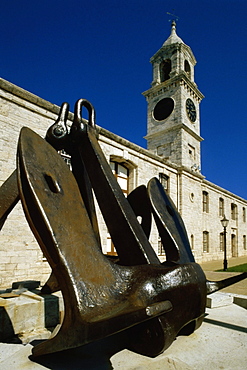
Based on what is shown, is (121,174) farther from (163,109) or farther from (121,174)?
(163,109)

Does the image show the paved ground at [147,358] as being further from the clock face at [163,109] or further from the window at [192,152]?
the clock face at [163,109]

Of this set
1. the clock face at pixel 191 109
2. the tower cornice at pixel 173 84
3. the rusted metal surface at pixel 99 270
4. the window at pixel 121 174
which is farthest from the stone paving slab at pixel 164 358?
the tower cornice at pixel 173 84

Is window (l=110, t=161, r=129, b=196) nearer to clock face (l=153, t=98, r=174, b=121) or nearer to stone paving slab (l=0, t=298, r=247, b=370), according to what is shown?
clock face (l=153, t=98, r=174, b=121)

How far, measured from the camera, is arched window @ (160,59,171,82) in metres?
21.4

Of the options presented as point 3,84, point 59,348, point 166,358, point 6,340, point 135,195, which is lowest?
point 6,340

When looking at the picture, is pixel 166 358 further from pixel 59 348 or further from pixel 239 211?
pixel 239 211

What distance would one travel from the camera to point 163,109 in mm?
19859

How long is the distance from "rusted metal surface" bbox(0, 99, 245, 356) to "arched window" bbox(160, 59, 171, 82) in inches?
837

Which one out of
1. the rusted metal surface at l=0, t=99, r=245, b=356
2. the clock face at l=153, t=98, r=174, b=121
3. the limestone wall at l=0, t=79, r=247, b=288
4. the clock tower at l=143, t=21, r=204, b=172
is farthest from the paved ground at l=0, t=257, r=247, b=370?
the clock face at l=153, t=98, r=174, b=121

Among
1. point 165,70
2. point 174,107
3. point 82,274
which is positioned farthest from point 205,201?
point 82,274

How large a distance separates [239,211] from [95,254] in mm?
26080

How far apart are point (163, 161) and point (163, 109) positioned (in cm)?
704

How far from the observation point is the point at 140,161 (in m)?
13.0

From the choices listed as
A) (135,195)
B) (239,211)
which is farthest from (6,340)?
(239,211)
